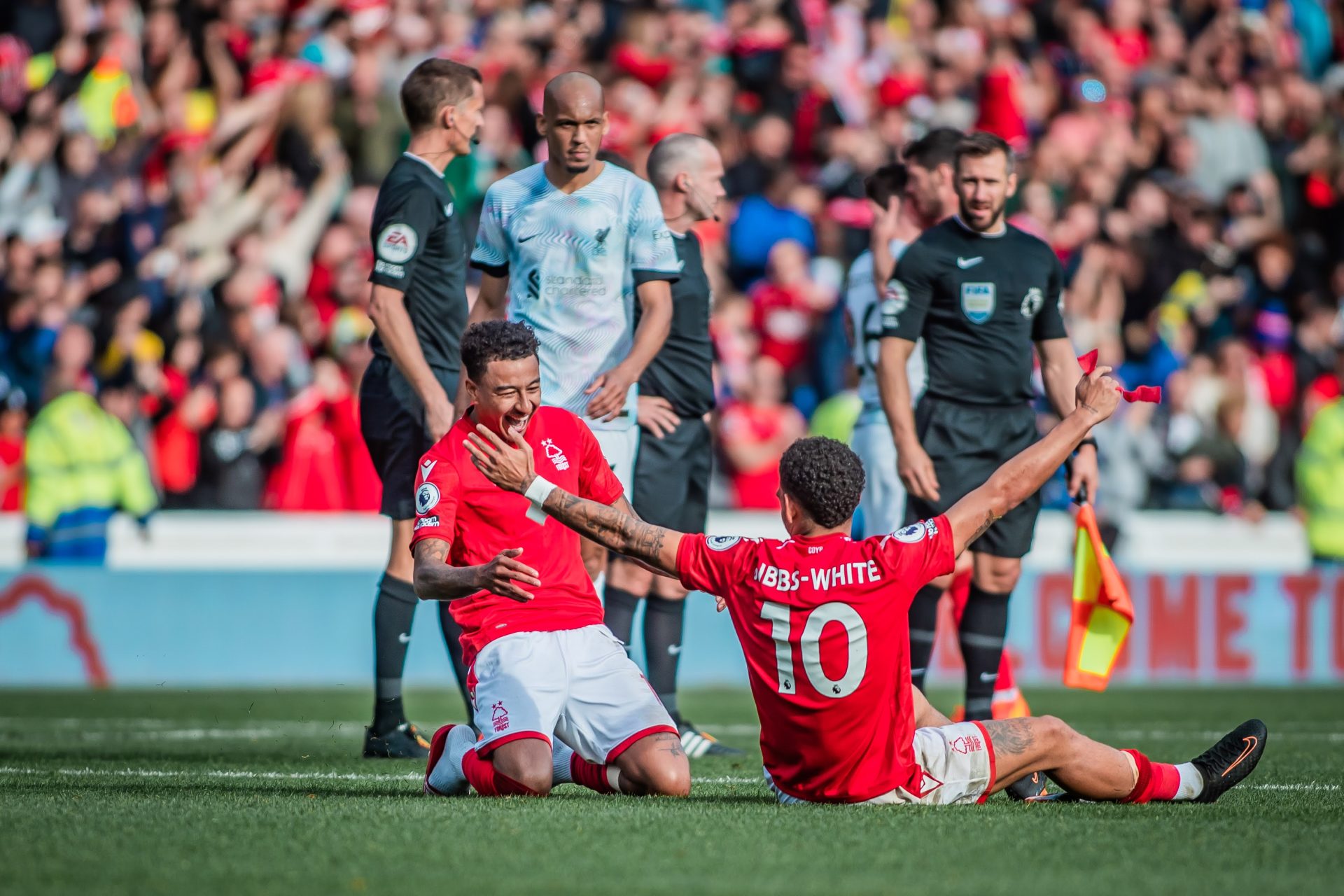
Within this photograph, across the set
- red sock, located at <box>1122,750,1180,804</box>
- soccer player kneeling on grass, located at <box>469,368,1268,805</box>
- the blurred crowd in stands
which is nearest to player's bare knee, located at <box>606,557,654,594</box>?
soccer player kneeling on grass, located at <box>469,368,1268,805</box>

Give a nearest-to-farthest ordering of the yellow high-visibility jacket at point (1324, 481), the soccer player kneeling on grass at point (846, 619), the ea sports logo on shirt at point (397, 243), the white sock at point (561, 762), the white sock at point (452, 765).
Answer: the soccer player kneeling on grass at point (846, 619)
the white sock at point (452, 765)
the white sock at point (561, 762)
the ea sports logo on shirt at point (397, 243)
the yellow high-visibility jacket at point (1324, 481)

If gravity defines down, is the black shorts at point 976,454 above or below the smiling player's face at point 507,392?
below

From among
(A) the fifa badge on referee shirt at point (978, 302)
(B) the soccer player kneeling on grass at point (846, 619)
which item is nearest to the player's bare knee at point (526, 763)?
(B) the soccer player kneeling on grass at point (846, 619)

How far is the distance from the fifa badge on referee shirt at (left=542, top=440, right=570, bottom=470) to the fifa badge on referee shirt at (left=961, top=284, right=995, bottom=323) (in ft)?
7.62

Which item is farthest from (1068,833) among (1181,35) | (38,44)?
(1181,35)

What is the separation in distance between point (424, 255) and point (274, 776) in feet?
7.30

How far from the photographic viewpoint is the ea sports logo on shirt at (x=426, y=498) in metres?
5.41

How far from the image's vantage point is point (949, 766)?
513 centimetres

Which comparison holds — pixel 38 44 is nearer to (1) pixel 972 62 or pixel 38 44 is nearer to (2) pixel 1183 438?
(1) pixel 972 62

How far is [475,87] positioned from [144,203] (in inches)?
315

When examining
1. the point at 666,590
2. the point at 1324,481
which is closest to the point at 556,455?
the point at 666,590

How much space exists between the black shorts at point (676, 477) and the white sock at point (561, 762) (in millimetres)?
1963

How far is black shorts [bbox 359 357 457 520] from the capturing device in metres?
7.18

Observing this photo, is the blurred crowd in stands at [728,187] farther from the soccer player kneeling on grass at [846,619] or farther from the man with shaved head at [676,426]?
the soccer player kneeling on grass at [846,619]
